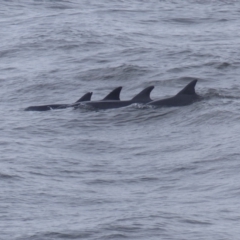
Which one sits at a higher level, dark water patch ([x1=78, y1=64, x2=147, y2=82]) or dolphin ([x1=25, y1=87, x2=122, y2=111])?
dolphin ([x1=25, y1=87, x2=122, y2=111])

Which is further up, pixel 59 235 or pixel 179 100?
pixel 59 235

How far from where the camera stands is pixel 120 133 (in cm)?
1912

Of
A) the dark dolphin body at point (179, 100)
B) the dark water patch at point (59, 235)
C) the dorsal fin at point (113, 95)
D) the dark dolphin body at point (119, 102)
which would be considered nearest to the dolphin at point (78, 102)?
the dorsal fin at point (113, 95)

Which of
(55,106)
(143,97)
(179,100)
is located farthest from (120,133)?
(55,106)

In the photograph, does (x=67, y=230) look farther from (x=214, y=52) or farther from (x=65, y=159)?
(x=214, y=52)

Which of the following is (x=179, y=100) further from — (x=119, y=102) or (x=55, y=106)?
(x=55, y=106)

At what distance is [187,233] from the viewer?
12.2m

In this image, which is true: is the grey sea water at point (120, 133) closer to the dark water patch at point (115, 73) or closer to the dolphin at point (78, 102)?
the dark water patch at point (115, 73)

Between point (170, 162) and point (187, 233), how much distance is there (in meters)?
4.35

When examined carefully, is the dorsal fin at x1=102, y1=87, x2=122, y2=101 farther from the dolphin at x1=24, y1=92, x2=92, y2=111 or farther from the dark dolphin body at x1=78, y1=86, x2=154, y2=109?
the dolphin at x1=24, y1=92, x2=92, y2=111

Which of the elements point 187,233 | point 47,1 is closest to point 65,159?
point 187,233

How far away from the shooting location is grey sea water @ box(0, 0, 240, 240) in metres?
13.1

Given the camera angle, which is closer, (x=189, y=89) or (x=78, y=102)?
(x=189, y=89)

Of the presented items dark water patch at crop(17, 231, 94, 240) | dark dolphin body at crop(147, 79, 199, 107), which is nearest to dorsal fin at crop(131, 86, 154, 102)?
dark dolphin body at crop(147, 79, 199, 107)
